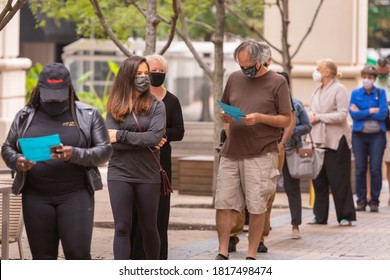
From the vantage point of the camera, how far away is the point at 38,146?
281 inches

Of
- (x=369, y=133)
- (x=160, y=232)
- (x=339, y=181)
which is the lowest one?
(x=339, y=181)

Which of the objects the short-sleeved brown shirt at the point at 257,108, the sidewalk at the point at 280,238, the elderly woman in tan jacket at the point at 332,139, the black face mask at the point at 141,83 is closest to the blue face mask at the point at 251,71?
the short-sleeved brown shirt at the point at 257,108

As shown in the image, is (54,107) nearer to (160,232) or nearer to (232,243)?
(160,232)

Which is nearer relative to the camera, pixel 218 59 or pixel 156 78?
pixel 156 78

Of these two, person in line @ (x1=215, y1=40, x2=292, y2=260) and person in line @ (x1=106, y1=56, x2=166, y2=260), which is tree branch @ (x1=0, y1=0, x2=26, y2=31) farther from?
person in line @ (x1=215, y1=40, x2=292, y2=260)

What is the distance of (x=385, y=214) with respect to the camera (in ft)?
53.1

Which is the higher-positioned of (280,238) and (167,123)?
(167,123)

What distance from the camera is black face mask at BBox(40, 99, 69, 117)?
24.4 ft

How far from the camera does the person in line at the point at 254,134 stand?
10.3m

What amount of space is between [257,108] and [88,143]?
3.03 meters

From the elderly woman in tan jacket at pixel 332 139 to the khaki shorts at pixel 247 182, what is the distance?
379 centimetres

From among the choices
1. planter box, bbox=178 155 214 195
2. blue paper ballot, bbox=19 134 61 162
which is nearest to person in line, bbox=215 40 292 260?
blue paper ballot, bbox=19 134 61 162

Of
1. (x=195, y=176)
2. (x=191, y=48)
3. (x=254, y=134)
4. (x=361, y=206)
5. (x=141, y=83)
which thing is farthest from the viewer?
(x=195, y=176)

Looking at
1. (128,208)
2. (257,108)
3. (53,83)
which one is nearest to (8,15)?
(128,208)
